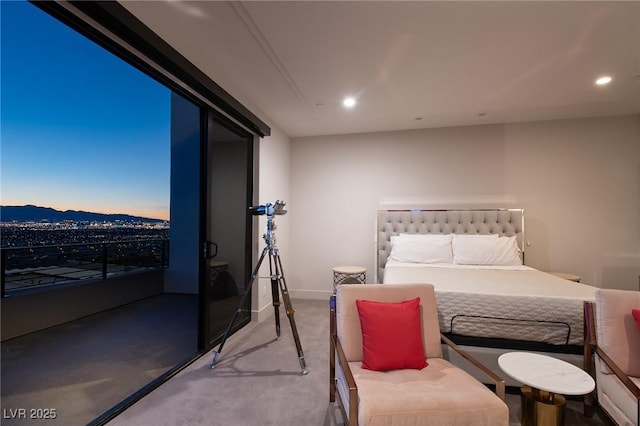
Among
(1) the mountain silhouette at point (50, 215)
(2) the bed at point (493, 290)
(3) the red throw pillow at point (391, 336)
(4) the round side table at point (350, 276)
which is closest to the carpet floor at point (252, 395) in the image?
(2) the bed at point (493, 290)

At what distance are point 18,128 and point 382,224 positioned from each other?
4.67 meters

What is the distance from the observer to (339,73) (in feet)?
8.40

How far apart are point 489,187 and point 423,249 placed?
1.44 m

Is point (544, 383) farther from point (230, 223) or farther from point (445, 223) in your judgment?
point (230, 223)

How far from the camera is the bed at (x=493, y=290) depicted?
1.97 m

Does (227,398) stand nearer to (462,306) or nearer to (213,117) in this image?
(462,306)

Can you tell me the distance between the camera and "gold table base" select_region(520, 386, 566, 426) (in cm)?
141

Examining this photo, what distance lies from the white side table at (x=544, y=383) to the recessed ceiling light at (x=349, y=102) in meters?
2.74

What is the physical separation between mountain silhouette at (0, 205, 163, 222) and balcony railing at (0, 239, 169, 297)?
0.36 metres

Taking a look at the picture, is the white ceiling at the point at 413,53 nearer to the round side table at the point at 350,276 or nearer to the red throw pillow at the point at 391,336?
the red throw pillow at the point at 391,336

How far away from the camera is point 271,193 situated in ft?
12.7

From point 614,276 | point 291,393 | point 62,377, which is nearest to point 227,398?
point 291,393

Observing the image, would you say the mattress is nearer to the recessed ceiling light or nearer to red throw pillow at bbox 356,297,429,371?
red throw pillow at bbox 356,297,429,371

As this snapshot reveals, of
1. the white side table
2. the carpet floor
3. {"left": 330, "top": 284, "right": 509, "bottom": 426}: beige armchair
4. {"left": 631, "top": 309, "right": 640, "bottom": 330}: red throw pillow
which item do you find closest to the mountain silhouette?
the carpet floor
